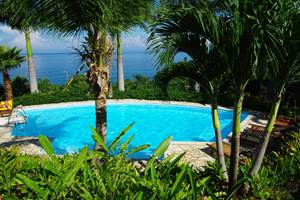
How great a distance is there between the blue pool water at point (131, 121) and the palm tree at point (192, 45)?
7.73 m

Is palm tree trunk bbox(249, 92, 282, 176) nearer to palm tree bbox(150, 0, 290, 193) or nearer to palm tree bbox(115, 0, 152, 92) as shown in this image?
palm tree bbox(150, 0, 290, 193)

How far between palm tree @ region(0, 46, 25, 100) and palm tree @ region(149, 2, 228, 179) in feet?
46.4

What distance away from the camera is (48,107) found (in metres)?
18.2

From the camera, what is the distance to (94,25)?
5746mm

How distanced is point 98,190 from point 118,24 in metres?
4.28

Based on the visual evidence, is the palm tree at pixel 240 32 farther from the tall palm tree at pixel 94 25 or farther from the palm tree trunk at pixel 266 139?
the tall palm tree at pixel 94 25

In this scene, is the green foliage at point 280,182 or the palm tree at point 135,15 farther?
the palm tree at point 135,15

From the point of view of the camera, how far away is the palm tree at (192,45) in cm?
394

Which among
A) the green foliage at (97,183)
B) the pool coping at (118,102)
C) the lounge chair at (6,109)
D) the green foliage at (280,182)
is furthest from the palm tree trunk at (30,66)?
the green foliage at (280,182)

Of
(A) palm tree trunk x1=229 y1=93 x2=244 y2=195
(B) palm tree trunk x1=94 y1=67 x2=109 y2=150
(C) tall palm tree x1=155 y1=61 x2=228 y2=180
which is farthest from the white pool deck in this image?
(B) palm tree trunk x1=94 y1=67 x2=109 y2=150

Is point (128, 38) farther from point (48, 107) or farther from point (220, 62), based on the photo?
point (48, 107)

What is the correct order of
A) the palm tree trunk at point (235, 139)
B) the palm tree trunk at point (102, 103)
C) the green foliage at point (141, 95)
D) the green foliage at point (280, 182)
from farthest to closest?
the green foliage at point (141, 95), the palm tree trunk at point (102, 103), the palm tree trunk at point (235, 139), the green foliage at point (280, 182)

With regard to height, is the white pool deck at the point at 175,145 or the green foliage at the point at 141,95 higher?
the green foliage at the point at 141,95

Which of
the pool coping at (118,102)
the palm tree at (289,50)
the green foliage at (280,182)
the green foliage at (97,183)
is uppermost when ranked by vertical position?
the palm tree at (289,50)
